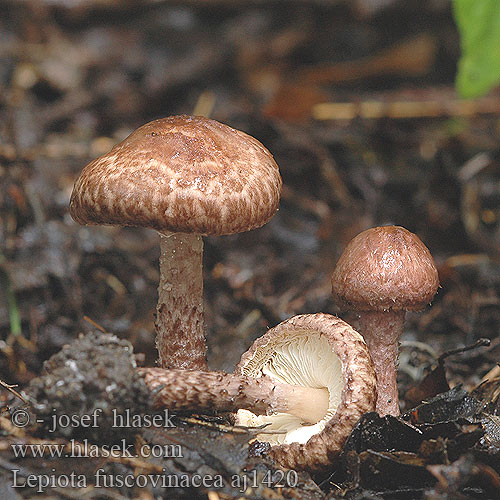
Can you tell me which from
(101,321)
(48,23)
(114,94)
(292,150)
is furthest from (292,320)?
(48,23)

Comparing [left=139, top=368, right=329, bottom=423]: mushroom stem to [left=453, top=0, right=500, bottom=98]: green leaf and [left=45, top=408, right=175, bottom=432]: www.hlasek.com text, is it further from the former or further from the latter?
[left=453, top=0, right=500, bottom=98]: green leaf

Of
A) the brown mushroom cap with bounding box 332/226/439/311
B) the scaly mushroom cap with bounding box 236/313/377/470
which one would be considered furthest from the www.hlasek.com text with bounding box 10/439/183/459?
the brown mushroom cap with bounding box 332/226/439/311

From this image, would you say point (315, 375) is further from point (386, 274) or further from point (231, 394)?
point (386, 274)

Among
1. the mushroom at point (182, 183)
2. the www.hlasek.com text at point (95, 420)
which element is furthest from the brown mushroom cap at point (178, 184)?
the www.hlasek.com text at point (95, 420)

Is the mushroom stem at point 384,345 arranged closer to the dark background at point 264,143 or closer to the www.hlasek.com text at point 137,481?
the dark background at point 264,143

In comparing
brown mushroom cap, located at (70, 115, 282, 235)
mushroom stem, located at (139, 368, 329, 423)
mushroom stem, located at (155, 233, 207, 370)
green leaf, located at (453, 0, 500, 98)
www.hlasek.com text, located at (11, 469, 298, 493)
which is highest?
green leaf, located at (453, 0, 500, 98)

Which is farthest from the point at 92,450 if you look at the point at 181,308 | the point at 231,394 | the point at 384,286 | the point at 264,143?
the point at 264,143
